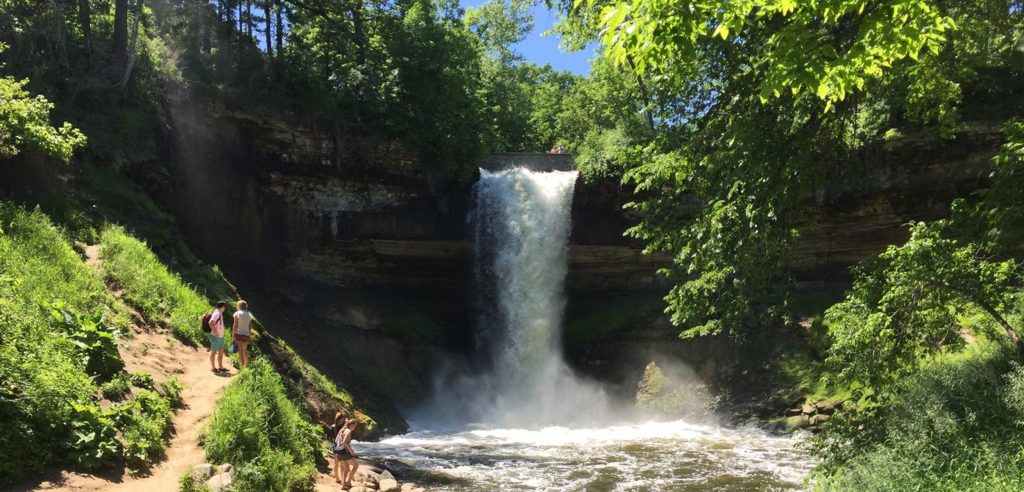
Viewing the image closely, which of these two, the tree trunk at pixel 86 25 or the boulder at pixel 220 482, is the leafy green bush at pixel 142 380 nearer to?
the boulder at pixel 220 482

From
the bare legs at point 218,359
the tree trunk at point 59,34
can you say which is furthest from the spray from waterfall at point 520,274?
the tree trunk at point 59,34

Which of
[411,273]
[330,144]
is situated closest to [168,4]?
[330,144]

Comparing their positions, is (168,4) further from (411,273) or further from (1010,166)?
(1010,166)

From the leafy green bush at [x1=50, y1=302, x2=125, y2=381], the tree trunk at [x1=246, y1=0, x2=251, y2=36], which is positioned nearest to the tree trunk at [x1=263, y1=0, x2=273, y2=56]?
the tree trunk at [x1=246, y1=0, x2=251, y2=36]

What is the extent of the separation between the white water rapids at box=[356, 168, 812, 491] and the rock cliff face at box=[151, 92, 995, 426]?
3.22ft

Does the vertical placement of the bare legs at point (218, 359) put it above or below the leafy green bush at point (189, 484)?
above

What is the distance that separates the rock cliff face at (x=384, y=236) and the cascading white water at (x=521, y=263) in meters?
0.70

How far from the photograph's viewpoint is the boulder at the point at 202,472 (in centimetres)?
712

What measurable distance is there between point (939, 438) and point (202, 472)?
831cm

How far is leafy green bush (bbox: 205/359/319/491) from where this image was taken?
7.74 meters

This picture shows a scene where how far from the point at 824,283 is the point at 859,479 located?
16932 mm

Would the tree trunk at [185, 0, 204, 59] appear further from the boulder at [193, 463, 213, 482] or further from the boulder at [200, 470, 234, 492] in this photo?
the boulder at [200, 470, 234, 492]

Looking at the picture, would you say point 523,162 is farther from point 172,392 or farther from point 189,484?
point 189,484

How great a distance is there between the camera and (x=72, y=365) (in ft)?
24.3
